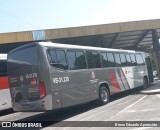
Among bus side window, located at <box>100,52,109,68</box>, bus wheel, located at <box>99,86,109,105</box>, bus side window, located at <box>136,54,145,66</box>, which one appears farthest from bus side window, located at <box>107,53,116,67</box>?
bus side window, located at <box>136,54,145,66</box>

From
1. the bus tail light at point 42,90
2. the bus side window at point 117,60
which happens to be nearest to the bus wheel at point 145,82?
the bus side window at point 117,60

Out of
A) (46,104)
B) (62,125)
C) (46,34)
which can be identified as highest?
(46,34)

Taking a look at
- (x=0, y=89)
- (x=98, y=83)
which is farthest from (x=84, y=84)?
(x=0, y=89)

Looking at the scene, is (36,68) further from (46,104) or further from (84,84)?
(84,84)

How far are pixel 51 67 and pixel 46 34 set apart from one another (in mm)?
15711

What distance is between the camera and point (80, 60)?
13.6m

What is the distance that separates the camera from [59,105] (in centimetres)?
1131

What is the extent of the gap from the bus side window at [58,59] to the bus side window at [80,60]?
1100mm

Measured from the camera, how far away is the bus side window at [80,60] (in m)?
13.4

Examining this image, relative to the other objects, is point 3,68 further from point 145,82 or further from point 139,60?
point 145,82

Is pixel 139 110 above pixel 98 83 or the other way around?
the other way around

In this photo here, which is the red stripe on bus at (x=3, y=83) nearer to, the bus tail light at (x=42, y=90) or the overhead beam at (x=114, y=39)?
the bus tail light at (x=42, y=90)

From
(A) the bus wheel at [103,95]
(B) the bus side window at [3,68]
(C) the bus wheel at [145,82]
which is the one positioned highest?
(B) the bus side window at [3,68]

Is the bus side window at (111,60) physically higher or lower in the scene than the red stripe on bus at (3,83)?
higher
